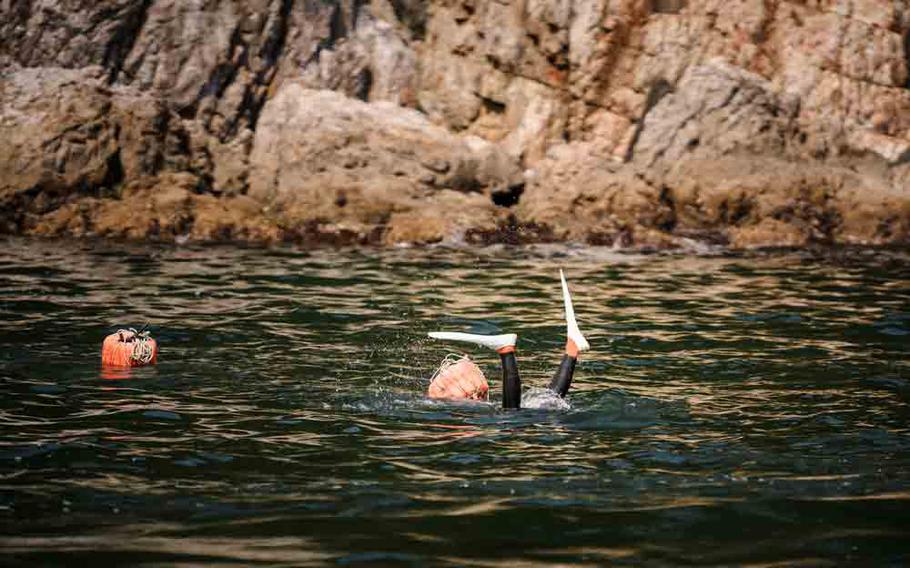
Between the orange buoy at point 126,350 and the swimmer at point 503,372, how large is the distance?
337cm

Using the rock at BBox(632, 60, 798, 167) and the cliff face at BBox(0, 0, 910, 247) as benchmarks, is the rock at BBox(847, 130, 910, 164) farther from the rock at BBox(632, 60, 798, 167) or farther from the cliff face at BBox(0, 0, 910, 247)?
the rock at BBox(632, 60, 798, 167)

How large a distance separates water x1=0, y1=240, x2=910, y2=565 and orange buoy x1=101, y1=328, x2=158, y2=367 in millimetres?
271

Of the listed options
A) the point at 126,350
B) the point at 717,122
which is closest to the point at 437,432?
the point at 126,350

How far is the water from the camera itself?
670 centimetres

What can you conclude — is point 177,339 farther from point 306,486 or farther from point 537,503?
point 537,503

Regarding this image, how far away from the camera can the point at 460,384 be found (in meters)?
10.8

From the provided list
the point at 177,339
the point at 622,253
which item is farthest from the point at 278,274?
the point at 622,253

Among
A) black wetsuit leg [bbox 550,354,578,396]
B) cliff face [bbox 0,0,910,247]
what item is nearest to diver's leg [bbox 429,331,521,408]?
black wetsuit leg [bbox 550,354,578,396]

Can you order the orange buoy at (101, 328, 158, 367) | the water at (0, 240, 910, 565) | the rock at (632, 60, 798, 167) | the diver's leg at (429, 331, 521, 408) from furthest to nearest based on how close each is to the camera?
the rock at (632, 60, 798, 167) → the orange buoy at (101, 328, 158, 367) → the diver's leg at (429, 331, 521, 408) → the water at (0, 240, 910, 565)

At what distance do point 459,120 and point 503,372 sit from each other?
73.5 ft

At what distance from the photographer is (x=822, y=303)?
17781mm

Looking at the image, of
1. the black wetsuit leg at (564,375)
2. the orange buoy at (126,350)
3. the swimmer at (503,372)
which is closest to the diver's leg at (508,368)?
the swimmer at (503,372)

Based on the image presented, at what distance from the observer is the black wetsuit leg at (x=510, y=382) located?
33.5 ft

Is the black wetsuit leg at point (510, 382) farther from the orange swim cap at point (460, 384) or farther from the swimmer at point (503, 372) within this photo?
the orange swim cap at point (460, 384)
